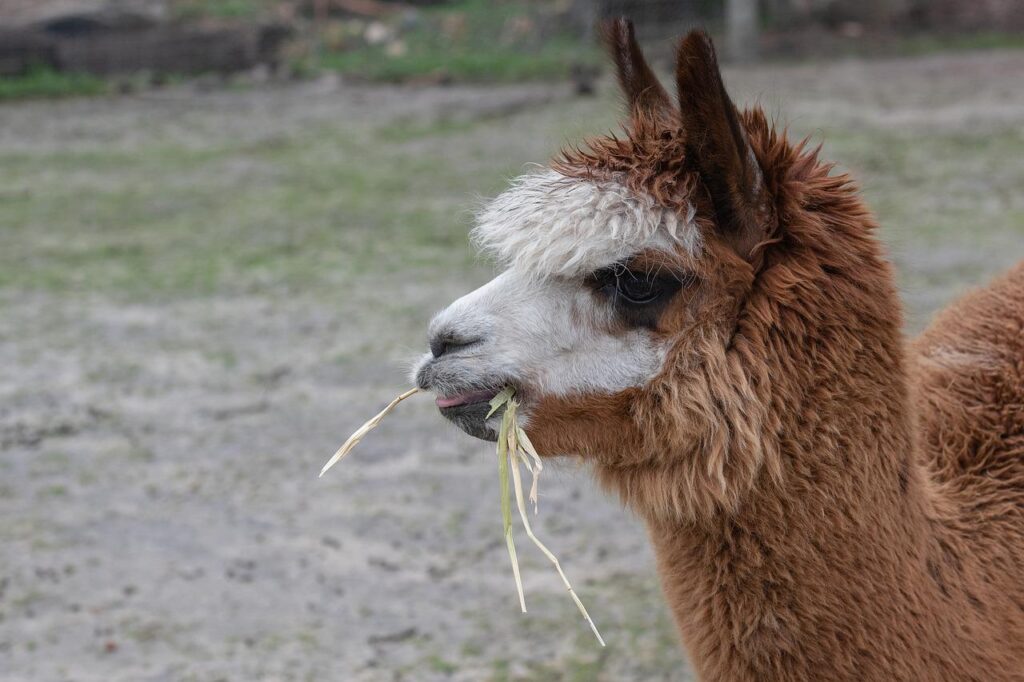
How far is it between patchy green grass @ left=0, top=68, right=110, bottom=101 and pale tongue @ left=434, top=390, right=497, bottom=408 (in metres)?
11.7

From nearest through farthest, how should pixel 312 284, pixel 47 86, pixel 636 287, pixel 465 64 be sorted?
pixel 636 287 → pixel 312 284 → pixel 47 86 → pixel 465 64

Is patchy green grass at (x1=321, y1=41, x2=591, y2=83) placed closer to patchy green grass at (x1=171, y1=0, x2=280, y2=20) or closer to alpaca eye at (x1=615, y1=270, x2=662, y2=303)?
patchy green grass at (x1=171, y1=0, x2=280, y2=20)

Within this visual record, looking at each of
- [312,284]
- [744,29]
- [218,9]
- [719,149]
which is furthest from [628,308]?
[218,9]

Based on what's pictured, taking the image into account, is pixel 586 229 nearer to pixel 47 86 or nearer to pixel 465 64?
pixel 465 64

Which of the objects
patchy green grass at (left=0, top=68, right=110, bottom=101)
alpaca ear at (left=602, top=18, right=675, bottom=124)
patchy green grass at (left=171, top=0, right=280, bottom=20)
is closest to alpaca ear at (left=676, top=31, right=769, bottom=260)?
alpaca ear at (left=602, top=18, right=675, bottom=124)

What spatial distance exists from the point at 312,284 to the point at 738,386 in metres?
4.87

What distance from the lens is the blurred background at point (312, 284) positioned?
3.49 m

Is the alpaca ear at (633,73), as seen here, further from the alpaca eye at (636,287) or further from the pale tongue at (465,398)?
the pale tongue at (465,398)

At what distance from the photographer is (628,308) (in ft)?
6.86

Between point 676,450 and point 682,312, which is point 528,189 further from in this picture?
point 676,450

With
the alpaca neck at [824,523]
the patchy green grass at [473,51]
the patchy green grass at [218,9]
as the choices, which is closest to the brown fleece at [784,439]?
the alpaca neck at [824,523]

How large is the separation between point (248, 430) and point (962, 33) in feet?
36.7

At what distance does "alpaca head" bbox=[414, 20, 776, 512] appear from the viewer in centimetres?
200

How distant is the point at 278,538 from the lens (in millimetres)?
4004
